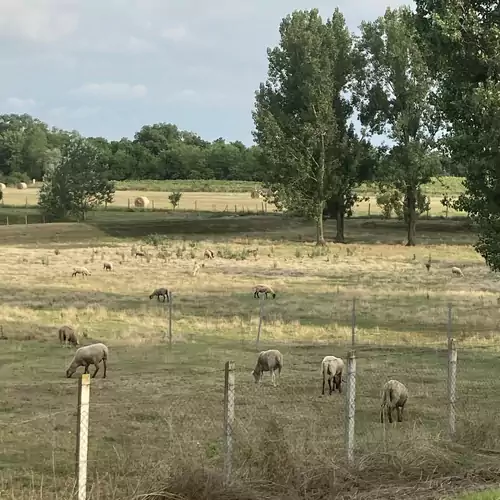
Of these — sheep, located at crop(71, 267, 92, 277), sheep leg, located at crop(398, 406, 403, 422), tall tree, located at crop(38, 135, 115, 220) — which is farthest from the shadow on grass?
sheep leg, located at crop(398, 406, 403, 422)

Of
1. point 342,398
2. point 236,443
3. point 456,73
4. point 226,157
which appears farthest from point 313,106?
point 226,157

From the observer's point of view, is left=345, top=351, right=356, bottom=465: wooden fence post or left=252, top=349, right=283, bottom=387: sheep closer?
left=345, top=351, right=356, bottom=465: wooden fence post

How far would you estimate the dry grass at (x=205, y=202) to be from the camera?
273 ft

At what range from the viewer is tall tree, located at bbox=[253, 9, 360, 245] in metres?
57.0

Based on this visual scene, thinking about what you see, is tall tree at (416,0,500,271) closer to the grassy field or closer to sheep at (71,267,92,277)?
the grassy field

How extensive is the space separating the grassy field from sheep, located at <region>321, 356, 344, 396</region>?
25cm

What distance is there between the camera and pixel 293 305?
95.5ft

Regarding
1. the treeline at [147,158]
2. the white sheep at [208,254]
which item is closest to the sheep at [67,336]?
the white sheep at [208,254]

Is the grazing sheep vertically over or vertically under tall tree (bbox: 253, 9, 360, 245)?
under

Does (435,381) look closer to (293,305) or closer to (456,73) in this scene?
(456,73)

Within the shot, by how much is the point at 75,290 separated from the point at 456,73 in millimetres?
19353

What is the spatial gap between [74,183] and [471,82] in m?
57.6

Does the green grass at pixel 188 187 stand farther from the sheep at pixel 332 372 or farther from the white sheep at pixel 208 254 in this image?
the sheep at pixel 332 372

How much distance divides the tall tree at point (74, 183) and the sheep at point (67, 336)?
51.6 metres
